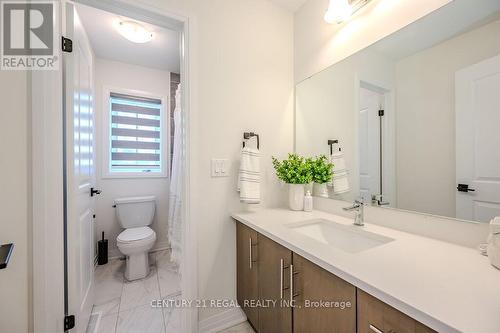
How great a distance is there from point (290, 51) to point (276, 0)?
0.39m

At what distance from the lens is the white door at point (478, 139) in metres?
0.80

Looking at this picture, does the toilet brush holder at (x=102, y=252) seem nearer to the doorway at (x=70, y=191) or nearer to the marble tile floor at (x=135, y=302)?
the marble tile floor at (x=135, y=302)

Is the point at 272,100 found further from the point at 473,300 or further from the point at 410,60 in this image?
the point at 473,300

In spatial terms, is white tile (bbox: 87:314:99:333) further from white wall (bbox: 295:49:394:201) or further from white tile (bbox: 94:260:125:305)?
white wall (bbox: 295:49:394:201)

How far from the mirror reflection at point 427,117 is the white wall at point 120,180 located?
86.9 inches

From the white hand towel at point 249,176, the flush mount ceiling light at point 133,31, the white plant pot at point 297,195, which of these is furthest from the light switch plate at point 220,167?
the flush mount ceiling light at point 133,31

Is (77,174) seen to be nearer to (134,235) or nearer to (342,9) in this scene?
(134,235)

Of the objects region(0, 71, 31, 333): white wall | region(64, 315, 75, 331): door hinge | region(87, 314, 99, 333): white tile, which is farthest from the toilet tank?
region(0, 71, 31, 333): white wall

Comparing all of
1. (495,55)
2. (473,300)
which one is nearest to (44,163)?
(473,300)

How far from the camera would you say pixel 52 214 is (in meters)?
0.99

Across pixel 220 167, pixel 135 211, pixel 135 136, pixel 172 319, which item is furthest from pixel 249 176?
pixel 135 136

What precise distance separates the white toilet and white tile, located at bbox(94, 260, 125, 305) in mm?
122

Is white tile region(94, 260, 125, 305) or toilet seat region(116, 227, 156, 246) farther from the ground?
toilet seat region(116, 227, 156, 246)

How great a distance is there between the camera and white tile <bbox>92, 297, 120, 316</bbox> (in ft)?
5.15
